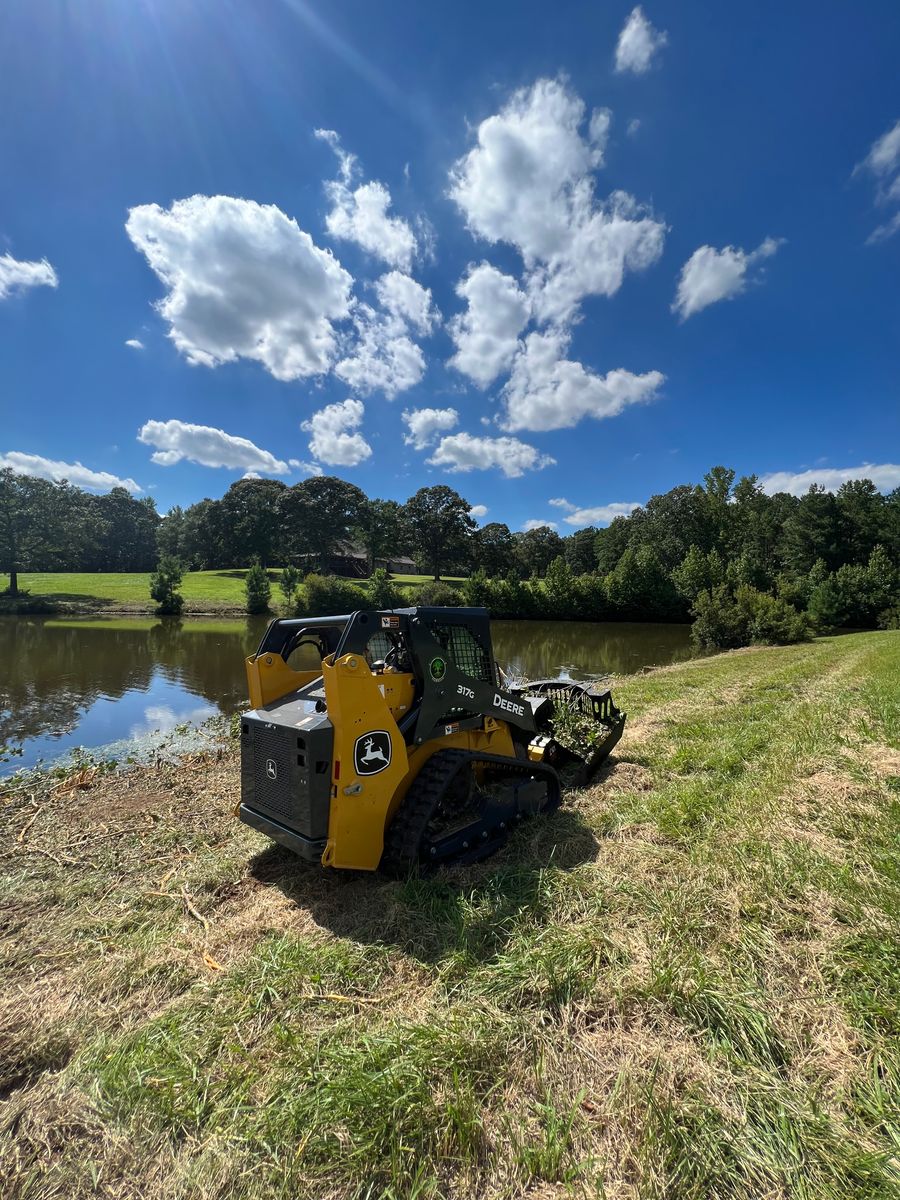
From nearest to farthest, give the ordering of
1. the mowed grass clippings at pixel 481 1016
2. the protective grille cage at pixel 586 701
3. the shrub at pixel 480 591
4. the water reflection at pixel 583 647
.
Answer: the mowed grass clippings at pixel 481 1016
the protective grille cage at pixel 586 701
the water reflection at pixel 583 647
the shrub at pixel 480 591

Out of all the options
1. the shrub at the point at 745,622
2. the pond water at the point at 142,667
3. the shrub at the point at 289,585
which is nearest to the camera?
the pond water at the point at 142,667

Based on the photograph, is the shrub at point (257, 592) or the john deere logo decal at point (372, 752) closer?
the john deere logo decal at point (372, 752)

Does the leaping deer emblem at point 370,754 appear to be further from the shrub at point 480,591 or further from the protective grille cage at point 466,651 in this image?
the shrub at point 480,591

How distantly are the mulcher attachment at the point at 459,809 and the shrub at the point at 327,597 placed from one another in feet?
116

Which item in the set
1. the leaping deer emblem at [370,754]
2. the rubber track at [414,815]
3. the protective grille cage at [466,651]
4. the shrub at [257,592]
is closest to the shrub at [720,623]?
the protective grille cage at [466,651]

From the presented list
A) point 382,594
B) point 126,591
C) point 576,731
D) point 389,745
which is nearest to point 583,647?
point 382,594

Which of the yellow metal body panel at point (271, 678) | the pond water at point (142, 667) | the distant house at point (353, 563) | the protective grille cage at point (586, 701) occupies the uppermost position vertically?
the distant house at point (353, 563)

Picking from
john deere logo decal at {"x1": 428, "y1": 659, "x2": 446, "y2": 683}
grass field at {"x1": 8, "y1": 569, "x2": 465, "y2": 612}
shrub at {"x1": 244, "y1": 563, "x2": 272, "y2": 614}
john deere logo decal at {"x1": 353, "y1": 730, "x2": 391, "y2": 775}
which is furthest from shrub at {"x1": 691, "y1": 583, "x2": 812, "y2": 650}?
grass field at {"x1": 8, "y1": 569, "x2": 465, "y2": 612}

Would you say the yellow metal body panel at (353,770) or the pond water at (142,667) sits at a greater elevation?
the yellow metal body panel at (353,770)

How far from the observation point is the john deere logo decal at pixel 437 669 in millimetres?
3854

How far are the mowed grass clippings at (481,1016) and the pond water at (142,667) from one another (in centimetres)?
623

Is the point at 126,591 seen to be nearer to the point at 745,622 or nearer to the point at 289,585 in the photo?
the point at 289,585

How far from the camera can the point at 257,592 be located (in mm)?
40625

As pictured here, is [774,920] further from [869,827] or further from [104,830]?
[104,830]
